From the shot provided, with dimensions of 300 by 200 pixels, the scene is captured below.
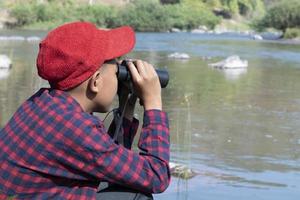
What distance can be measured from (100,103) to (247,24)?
80984 millimetres

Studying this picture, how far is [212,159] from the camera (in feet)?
22.0

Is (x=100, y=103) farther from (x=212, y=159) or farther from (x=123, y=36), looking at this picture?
(x=212, y=159)

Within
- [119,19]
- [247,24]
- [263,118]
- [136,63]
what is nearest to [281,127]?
[263,118]

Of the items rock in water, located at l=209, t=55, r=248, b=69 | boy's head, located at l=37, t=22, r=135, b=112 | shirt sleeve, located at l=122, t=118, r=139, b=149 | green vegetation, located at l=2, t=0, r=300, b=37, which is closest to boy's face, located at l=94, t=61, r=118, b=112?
boy's head, located at l=37, t=22, r=135, b=112

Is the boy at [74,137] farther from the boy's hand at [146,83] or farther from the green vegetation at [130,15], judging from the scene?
the green vegetation at [130,15]

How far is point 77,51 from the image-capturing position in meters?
1.91

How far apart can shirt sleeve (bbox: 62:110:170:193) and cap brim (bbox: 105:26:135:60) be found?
0.69 ft

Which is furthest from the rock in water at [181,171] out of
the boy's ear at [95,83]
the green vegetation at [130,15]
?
the green vegetation at [130,15]

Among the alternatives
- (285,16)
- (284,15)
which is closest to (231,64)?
(285,16)

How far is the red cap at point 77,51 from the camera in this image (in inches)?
75.2

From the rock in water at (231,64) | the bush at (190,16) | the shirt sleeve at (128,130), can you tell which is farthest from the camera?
the bush at (190,16)

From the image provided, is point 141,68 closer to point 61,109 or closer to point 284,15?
point 61,109

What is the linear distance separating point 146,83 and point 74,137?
301mm

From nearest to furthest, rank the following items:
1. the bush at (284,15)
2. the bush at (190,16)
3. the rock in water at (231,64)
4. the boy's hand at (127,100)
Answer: the boy's hand at (127,100), the rock in water at (231,64), the bush at (284,15), the bush at (190,16)
